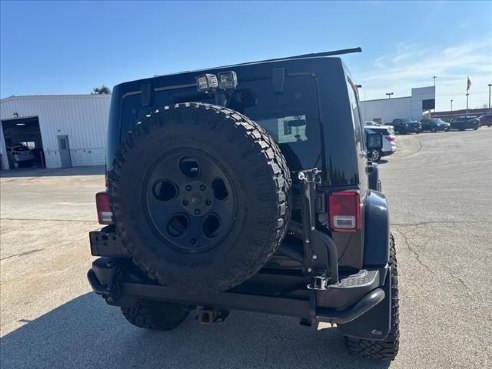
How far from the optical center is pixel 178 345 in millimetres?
3119

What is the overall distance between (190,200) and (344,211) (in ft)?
3.07

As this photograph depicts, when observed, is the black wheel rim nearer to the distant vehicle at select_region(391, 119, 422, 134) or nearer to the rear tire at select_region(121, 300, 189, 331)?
the rear tire at select_region(121, 300, 189, 331)

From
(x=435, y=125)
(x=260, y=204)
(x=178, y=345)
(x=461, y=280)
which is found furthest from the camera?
(x=435, y=125)

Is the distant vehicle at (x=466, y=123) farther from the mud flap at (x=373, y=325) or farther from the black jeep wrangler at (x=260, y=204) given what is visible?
the mud flap at (x=373, y=325)

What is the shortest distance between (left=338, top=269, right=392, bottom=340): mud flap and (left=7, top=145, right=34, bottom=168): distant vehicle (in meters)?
32.0

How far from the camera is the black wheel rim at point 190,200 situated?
2.08 metres

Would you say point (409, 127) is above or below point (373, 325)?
above

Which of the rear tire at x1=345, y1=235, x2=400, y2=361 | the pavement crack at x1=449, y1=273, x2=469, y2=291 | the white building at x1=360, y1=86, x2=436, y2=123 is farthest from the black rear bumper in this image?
the white building at x1=360, y1=86, x2=436, y2=123

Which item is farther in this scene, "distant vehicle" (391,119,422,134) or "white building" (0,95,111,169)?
"distant vehicle" (391,119,422,134)

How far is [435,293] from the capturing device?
12.2 feet

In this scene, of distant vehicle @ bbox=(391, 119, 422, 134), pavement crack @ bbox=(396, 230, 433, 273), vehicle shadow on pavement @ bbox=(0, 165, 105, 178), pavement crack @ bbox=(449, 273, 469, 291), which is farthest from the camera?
distant vehicle @ bbox=(391, 119, 422, 134)

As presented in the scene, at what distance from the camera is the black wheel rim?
6.81ft

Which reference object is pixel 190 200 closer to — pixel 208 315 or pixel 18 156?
pixel 208 315

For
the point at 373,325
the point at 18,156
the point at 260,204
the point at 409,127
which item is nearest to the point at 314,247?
the point at 260,204
